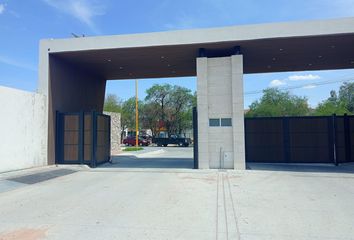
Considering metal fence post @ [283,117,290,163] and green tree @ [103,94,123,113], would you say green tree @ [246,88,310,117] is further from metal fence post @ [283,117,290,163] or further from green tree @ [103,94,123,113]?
metal fence post @ [283,117,290,163]

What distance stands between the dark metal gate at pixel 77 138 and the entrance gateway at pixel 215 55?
1.24 feet

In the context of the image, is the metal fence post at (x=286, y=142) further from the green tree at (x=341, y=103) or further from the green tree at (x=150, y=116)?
the green tree at (x=150, y=116)

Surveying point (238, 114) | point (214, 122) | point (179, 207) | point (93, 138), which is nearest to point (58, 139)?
point (93, 138)

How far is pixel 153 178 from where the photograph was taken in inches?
479

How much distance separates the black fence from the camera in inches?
691

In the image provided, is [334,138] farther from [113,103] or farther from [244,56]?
[113,103]

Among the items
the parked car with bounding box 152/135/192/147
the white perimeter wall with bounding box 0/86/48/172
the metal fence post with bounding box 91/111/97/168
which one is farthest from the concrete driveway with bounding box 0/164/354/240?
the parked car with bounding box 152/135/192/147

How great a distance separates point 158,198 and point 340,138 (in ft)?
44.6

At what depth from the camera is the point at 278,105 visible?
51.1 meters

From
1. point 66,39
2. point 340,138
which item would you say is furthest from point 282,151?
point 66,39

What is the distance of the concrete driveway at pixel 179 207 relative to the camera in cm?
561

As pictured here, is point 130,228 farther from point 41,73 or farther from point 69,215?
point 41,73

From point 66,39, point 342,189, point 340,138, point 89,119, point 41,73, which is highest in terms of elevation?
point 66,39

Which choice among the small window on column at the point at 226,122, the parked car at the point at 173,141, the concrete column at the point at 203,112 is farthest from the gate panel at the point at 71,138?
the parked car at the point at 173,141
